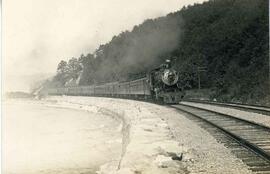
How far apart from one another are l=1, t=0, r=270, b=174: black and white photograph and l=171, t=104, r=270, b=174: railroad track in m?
0.03

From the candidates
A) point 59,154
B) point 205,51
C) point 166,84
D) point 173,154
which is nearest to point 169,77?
point 166,84

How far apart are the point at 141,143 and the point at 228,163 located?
11.9 ft

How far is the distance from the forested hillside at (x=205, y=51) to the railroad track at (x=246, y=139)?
10.1m

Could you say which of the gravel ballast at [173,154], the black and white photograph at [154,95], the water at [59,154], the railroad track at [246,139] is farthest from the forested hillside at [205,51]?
the gravel ballast at [173,154]

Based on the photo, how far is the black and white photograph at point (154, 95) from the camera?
923 cm

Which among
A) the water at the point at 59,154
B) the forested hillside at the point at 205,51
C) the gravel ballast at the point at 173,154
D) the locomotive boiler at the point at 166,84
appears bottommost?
the water at the point at 59,154

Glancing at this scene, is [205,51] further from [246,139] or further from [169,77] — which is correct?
[246,139]

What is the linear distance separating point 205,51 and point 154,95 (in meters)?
14.4

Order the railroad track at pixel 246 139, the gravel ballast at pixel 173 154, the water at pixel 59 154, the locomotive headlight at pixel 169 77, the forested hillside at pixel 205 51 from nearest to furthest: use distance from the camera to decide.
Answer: the gravel ballast at pixel 173 154, the railroad track at pixel 246 139, the water at pixel 59 154, the locomotive headlight at pixel 169 77, the forested hillside at pixel 205 51

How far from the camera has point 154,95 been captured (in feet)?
107

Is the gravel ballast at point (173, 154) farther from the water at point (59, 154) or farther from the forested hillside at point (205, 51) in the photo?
the forested hillside at point (205, 51)

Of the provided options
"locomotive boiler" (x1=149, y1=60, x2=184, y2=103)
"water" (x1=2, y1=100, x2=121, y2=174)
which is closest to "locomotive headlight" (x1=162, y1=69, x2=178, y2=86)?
"locomotive boiler" (x1=149, y1=60, x2=184, y2=103)

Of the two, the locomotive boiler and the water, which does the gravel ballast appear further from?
the locomotive boiler

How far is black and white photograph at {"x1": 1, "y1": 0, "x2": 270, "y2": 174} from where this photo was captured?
9.23 meters
